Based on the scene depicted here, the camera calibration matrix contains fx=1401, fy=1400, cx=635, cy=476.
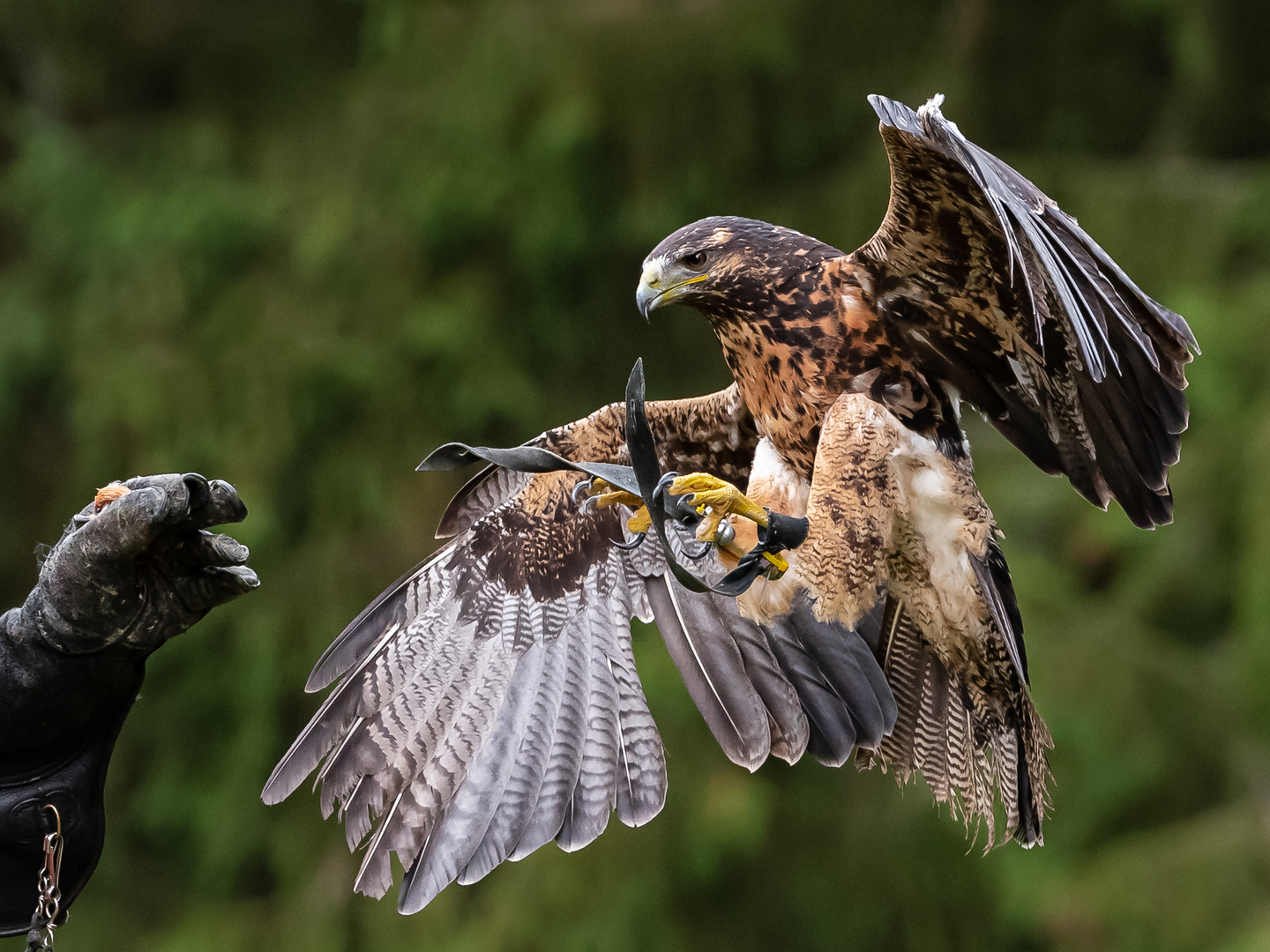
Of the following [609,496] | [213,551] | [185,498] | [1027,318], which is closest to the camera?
[185,498]

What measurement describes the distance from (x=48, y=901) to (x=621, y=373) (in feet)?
11.9

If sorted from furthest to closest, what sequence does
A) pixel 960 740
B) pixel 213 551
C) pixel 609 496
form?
pixel 960 740, pixel 609 496, pixel 213 551

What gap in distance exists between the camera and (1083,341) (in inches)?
84.0

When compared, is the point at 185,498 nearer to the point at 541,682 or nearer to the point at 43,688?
the point at 43,688

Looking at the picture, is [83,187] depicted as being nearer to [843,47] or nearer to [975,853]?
[843,47]

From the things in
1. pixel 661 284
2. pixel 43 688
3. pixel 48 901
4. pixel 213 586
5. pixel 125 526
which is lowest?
pixel 48 901

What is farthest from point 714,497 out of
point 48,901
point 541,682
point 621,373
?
point 621,373

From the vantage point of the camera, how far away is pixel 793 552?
2.56 m

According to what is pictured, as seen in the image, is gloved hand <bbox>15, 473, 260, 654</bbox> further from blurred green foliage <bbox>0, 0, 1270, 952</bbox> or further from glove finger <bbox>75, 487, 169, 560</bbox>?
blurred green foliage <bbox>0, 0, 1270, 952</bbox>

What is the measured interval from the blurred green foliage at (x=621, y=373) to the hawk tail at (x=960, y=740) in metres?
1.71

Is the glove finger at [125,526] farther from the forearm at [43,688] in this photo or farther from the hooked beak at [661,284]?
the hooked beak at [661,284]


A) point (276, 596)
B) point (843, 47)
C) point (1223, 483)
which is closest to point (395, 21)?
point (843, 47)

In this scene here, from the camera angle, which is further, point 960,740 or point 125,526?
point 960,740

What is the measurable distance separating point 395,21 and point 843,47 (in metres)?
1.70
